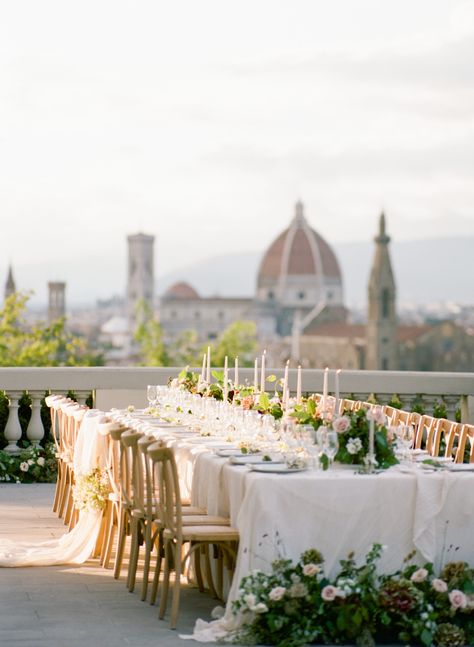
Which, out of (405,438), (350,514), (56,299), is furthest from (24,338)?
(56,299)

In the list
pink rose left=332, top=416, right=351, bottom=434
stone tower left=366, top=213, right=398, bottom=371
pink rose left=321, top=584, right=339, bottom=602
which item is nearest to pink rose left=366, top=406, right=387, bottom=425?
pink rose left=332, top=416, right=351, bottom=434

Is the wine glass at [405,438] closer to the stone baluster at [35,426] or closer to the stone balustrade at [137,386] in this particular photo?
the stone balustrade at [137,386]

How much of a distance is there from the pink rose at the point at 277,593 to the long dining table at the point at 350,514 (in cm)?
19

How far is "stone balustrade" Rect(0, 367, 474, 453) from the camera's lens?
1335 centimetres

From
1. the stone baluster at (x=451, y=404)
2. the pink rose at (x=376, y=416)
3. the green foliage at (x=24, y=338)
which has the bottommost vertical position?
the stone baluster at (x=451, y=404)

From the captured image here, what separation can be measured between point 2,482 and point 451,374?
13.5 ft

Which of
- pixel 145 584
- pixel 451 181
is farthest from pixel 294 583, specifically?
pixel 451 181

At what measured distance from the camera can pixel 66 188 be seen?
158375 mm

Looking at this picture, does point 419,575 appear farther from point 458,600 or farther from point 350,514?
point 350,514

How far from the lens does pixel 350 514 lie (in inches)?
280

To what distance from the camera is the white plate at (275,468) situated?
7191 mm

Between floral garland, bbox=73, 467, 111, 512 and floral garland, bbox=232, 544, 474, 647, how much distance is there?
234 cm

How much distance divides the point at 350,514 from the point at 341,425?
546 millimetres

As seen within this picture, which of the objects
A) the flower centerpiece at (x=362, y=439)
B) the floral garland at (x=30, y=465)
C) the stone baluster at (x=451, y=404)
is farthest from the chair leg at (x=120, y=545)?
the stone baluster at (x=451, y=404)
